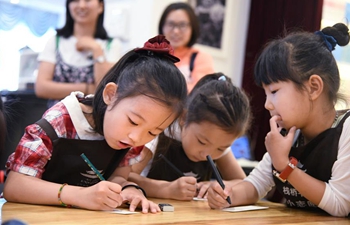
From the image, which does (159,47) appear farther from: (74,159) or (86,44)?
(86,44)

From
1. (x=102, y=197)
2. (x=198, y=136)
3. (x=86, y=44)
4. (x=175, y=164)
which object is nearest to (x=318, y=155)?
(x=198, y=136)

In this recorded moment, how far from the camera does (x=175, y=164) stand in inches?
72.9

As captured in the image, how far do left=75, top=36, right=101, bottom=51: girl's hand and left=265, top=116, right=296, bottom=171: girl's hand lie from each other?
111 centimetres

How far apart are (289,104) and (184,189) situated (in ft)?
1.41

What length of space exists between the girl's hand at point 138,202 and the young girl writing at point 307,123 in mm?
243

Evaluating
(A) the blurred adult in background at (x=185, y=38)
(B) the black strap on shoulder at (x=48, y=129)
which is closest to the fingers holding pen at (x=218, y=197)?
(B) the black strap on shoulder at (x=48, y=129)

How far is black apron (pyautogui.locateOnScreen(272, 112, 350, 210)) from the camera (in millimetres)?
1456

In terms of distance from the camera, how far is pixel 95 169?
1278mm

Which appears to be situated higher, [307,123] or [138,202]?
[307,123]

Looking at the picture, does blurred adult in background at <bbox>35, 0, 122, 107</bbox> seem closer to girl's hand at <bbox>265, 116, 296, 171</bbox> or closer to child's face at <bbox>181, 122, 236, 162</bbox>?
child's face at <bbox>181, 122, 236, 162</bbox>

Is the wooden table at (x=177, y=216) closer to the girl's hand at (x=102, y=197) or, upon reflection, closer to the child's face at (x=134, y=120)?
the girl's hand at (x=102, y=197)

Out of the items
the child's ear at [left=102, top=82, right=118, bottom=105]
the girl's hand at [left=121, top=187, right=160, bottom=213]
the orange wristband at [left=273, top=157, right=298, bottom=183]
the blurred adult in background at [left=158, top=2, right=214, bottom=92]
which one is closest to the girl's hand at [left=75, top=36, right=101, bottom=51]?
the blurred adult in background at [left=158, top=2, right=214, bottom=92]

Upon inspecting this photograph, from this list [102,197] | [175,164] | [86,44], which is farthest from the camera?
[86,44]

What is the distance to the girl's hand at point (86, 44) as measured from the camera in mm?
2273
